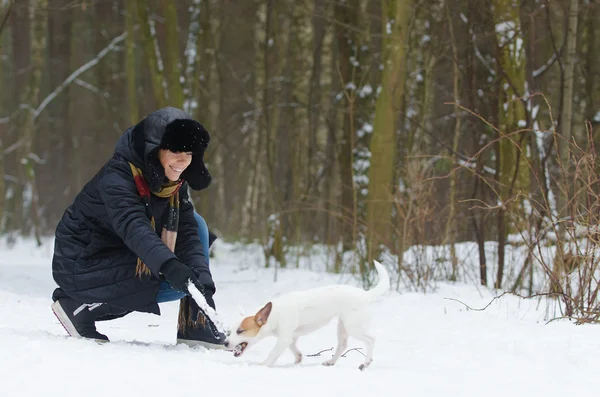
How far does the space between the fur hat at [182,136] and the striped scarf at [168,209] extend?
0.23 metres

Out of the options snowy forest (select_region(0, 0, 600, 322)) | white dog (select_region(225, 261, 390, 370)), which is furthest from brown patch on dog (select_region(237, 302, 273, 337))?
snowy forest (select_region(0, 0, 600, 322))

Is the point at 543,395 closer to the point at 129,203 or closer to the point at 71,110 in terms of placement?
the point at 129,203

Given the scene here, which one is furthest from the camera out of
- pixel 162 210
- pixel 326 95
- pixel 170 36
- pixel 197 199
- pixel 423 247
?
pixel 326 95

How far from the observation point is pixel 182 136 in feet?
12.6

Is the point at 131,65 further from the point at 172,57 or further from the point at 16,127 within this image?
the point at 16,127

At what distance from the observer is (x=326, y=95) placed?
43.0 ft

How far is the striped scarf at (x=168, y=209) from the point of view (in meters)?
3.91

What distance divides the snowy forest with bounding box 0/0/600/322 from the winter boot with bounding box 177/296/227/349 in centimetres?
196

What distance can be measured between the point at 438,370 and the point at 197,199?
8764 mm

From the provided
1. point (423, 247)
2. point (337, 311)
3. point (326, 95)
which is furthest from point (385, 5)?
point (337, 311)

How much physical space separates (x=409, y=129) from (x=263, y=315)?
8638mm

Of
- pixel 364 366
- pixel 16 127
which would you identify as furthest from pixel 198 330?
pixel 16 127

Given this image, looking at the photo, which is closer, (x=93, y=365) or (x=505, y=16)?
(x=93, y=365)

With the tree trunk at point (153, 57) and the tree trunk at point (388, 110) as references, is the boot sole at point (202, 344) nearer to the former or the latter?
the tree trunk at point (388, 110)
